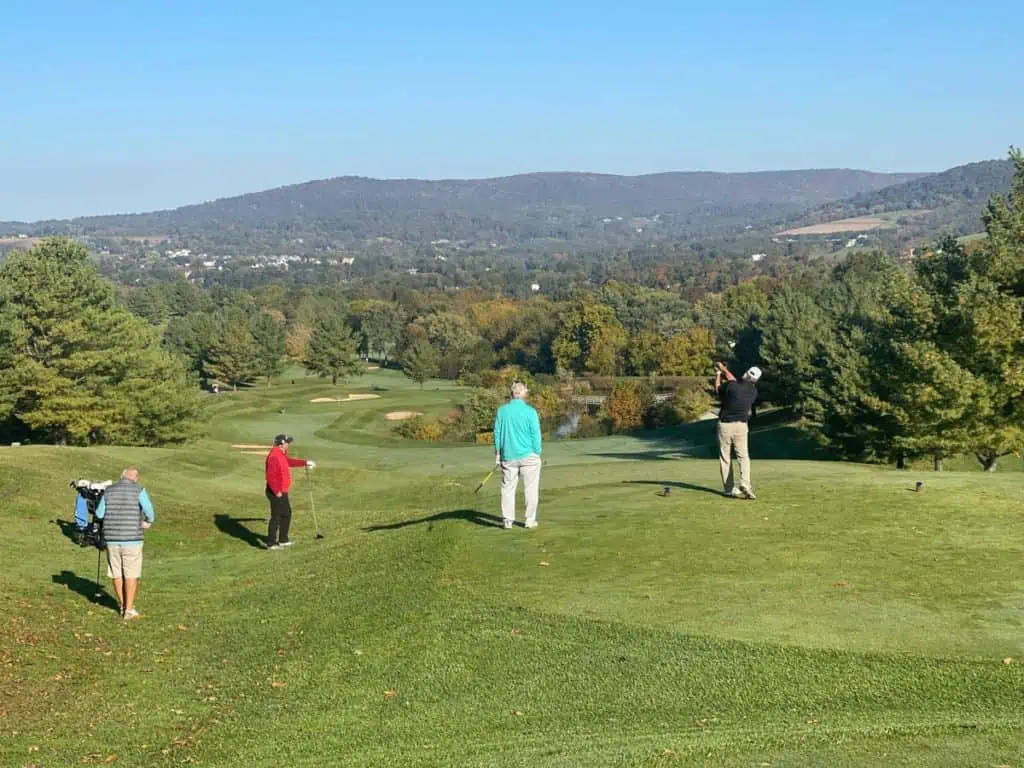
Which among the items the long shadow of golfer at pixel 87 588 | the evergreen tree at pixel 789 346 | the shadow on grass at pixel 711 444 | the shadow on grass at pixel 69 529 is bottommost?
the shadow on grass at pixel 711 444

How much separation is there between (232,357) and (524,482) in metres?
124

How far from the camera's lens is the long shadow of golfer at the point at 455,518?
20344 millimetres

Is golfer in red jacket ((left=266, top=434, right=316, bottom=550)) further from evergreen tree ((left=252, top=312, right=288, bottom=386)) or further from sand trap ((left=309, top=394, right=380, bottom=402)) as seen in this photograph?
evergreen tree ((left=252, top=312, right=288, bottom=386))

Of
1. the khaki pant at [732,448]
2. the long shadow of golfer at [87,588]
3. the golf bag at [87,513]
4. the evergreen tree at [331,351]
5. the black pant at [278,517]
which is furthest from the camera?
the evergreen tree at [331,351]

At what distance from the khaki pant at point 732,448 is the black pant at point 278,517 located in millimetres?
8769

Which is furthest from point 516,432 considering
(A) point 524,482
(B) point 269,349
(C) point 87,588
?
(B) point 269,349

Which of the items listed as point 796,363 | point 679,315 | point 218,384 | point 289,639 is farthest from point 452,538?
point 679,315

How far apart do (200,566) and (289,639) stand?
24.1 ft

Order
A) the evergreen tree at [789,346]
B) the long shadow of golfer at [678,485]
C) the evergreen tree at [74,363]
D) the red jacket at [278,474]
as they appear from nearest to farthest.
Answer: the red jacket at [278,474]
the long shadow of golfer at [678,485]
the evergreen tree at [74,363]
the evergreen tree at [789,346]

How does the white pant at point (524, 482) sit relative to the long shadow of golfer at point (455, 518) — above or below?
above

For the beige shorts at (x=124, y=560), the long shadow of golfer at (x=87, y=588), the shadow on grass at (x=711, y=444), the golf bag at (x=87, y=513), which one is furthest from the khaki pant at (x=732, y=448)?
the shadow on grass at (x=711, y=444)

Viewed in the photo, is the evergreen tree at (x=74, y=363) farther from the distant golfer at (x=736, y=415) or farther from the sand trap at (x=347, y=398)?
the sand trap at (x=347, y=398)

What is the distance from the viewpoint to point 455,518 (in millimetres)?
21172

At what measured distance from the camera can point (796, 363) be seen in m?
73.4
